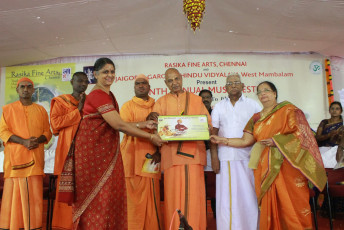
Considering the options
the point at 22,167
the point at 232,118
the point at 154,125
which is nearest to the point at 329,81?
the point at 232,118

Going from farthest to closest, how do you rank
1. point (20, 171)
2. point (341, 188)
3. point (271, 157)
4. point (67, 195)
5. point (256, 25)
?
point (256, 25) < point (341, 188) < point (20, 171) < point (271, 157) < point (67, 195)

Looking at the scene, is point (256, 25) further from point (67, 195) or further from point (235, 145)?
point (67, 195)

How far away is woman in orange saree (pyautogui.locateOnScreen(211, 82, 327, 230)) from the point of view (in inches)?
123

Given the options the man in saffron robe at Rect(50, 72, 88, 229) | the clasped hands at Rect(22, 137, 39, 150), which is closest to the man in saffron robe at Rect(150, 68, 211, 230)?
the man in saffron robe at Rect(50, 72, 88, 229)

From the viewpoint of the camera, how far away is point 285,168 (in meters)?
3.23

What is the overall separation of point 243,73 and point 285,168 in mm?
4639

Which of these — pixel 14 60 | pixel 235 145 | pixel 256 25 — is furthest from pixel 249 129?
pixel 14 60

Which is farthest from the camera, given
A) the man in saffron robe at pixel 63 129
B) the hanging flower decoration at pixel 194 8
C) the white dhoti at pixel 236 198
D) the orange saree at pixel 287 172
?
the hanging flower decoration at pixel 194 8

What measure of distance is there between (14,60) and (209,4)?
17.0ft

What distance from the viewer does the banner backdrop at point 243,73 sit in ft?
24.5

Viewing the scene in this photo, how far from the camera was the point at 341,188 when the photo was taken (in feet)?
13.8

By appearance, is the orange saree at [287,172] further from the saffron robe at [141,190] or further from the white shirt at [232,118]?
the saffron robe at [141,190]

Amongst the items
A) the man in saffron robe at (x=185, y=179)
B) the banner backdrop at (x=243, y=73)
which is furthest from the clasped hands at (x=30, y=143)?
the banner backdrop at (x=243, y=73)

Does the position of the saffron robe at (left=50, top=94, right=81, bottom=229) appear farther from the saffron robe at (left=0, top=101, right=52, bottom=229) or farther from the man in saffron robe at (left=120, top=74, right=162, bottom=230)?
the man in saffron robe at (left=120, top=74, right=162, bottom=230)
